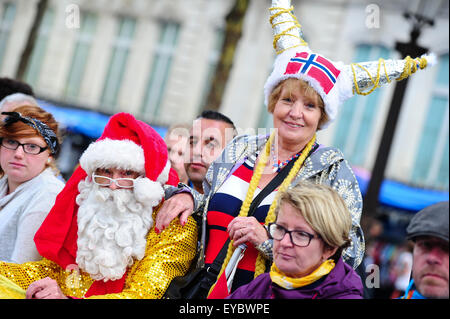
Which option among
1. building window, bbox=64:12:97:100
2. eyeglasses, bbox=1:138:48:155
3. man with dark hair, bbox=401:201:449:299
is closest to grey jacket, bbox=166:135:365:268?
man with dark hair, bbox=401:201:449:299

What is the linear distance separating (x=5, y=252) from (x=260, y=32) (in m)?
12.3

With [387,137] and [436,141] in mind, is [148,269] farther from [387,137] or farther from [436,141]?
[436,141]

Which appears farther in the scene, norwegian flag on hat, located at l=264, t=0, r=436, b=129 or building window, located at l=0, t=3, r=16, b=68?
building window, located at l=0, t=3, r=16, b=68

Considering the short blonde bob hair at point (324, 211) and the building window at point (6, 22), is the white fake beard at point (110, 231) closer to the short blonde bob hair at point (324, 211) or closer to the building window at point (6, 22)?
the short blonde bob hair at point (324, 211)

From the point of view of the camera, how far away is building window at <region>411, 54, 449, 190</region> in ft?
42.6

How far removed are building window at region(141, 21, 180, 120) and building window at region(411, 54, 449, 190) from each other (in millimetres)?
7421

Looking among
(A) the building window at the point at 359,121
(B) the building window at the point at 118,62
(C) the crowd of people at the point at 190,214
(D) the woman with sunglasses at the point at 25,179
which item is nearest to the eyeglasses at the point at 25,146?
(D) the woman with sunglasses at the point at 25,179

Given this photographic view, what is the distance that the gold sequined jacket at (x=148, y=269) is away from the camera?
2814 millimetres

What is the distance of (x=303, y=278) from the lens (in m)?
2.29

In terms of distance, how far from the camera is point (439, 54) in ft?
42.0

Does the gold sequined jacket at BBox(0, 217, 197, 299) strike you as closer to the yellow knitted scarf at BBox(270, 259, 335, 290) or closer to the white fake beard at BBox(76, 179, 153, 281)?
the white fake beard at BBox(76, 179, 153, 281)

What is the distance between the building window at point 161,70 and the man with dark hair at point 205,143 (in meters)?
12.0

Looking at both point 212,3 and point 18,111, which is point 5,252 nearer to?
point 18,111
